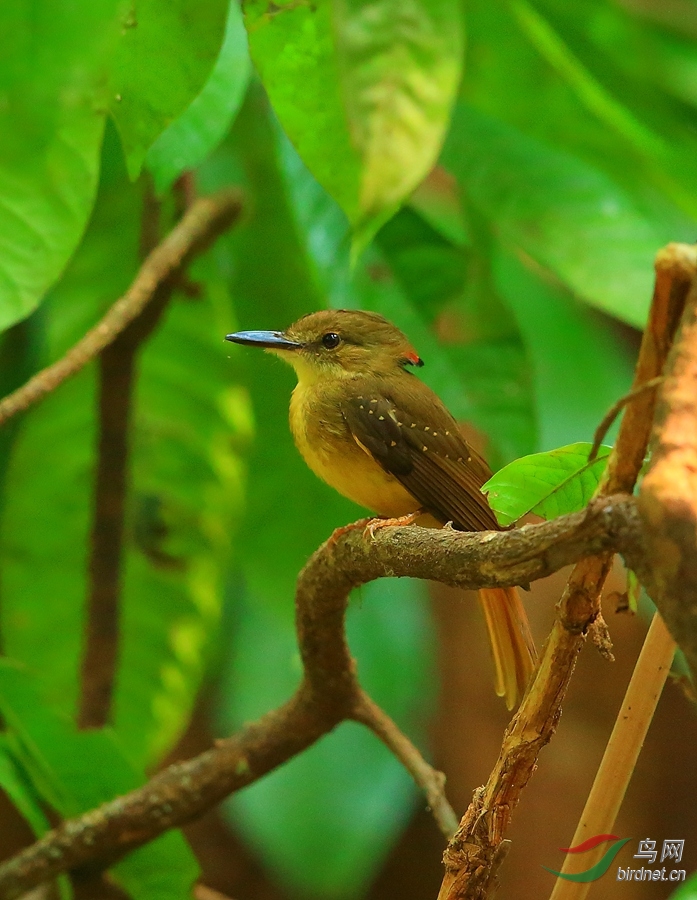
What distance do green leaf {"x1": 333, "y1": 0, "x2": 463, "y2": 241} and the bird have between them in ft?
2.28

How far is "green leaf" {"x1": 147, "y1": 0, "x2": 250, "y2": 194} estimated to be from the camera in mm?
1476

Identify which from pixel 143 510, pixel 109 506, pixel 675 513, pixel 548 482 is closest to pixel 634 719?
pixel 548 482

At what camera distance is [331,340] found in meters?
2.00

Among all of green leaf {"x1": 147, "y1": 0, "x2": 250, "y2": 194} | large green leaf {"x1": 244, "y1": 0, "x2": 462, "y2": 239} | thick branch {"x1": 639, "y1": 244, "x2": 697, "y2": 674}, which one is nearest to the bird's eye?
green leaf {"x1": 147, "y1": 0, "x2": 250, "y2": 194}

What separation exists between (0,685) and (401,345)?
2.92ft

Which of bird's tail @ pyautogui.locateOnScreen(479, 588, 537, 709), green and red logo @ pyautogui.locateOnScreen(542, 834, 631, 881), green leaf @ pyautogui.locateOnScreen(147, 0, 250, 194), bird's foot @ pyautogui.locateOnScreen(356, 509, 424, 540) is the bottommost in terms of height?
green and red logo @ pyautogui.locateOnScreen(542, 834, 631, 881)

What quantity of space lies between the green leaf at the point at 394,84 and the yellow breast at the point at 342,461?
2.97ft

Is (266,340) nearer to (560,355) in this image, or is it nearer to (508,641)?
(508,641)

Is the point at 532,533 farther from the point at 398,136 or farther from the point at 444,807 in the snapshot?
the point at 444,807

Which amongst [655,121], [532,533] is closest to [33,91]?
[532,533]

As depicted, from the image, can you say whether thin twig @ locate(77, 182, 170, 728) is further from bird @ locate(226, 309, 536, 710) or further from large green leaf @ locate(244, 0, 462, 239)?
large green leaf @ locate(244, 0, 462, 239)

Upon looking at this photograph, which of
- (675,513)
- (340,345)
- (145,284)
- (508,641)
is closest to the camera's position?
(675,513)

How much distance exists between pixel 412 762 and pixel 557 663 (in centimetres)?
86

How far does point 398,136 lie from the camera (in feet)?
2.64
